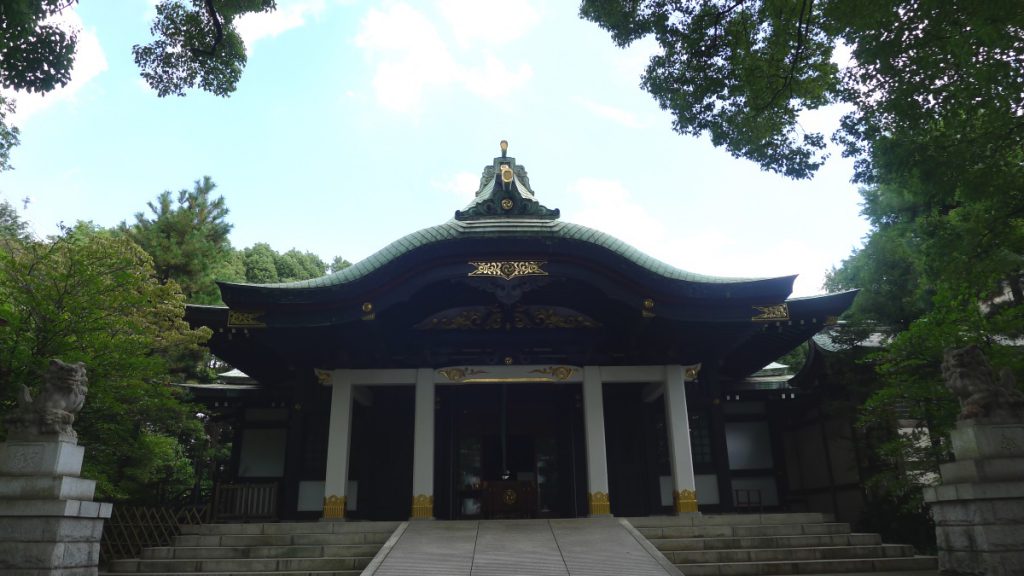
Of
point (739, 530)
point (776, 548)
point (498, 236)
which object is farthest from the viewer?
point (498, 236)

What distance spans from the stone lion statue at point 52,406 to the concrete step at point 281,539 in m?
3.09

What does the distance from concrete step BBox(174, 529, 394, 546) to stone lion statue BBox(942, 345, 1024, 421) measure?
303 inches

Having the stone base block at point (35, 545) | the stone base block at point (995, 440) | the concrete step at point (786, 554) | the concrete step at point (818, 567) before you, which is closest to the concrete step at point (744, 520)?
the concrete step at point (786, 554)

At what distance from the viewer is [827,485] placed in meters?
14.5

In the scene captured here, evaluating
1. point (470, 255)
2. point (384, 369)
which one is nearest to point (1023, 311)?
point (470, 255)

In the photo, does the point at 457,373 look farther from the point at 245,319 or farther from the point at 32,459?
the point at 32,459

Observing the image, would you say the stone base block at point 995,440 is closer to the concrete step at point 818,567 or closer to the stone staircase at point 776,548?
the stone staircase at point 776,548

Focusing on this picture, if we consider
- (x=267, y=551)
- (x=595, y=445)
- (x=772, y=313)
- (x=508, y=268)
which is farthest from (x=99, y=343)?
(x=772, y=313)

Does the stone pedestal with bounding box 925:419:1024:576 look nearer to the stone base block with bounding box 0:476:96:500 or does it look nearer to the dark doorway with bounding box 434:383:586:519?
the dark doorway with bounding box 434:383:586:519

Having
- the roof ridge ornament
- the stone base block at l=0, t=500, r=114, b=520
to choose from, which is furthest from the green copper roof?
the stone base block at l=0, t=500, r=114, b=520

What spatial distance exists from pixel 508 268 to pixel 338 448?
4607 millimetres

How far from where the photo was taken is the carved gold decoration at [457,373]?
475 inches

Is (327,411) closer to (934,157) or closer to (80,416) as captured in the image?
(80,416)

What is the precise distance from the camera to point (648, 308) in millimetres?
11000
